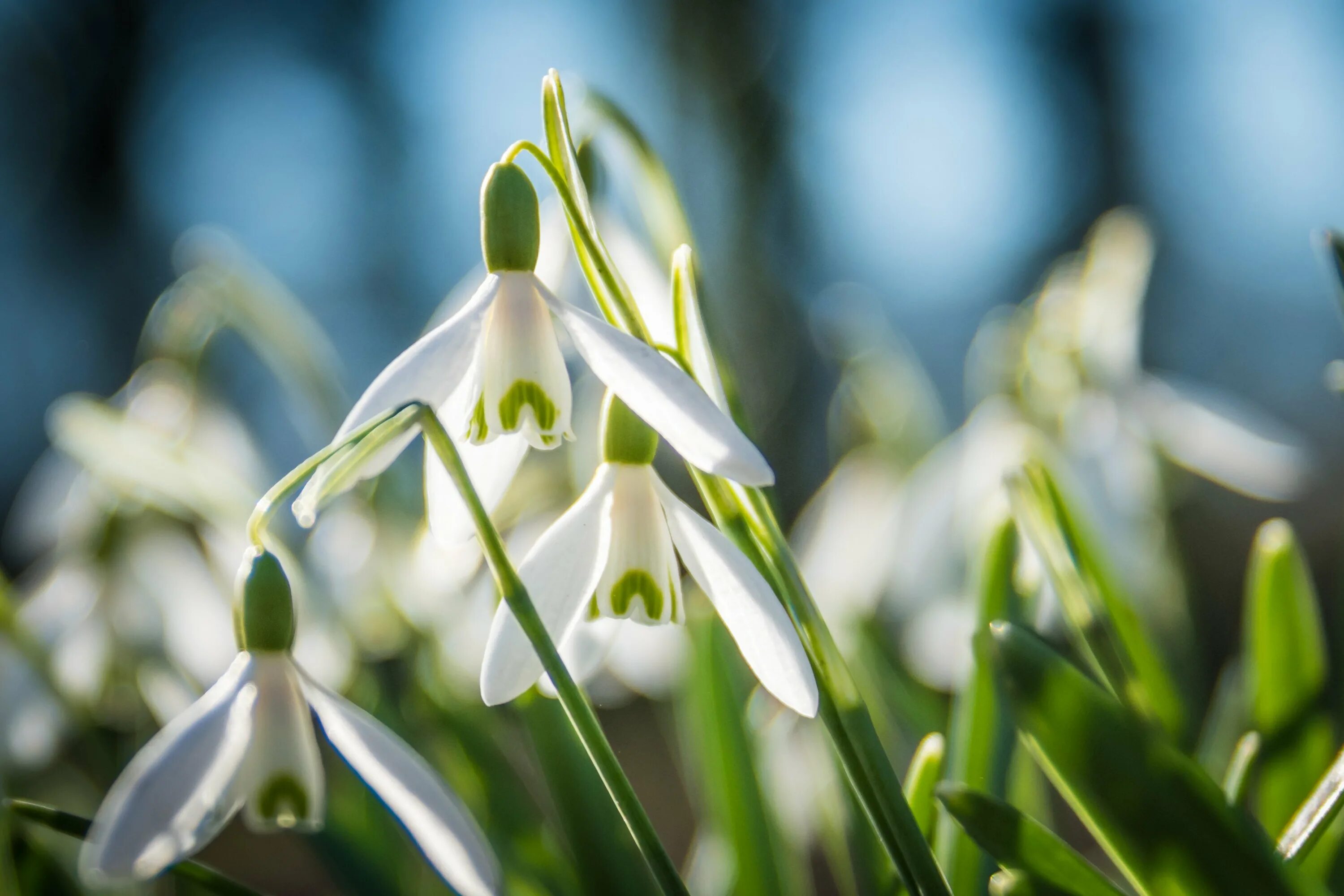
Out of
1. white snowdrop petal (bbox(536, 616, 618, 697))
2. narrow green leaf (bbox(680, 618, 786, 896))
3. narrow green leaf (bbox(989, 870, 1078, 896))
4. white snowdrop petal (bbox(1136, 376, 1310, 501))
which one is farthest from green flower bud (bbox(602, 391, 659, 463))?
white snowdrop petal (bbox(1136, 376, 1310, 501))

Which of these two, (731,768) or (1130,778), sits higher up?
(1130,778)

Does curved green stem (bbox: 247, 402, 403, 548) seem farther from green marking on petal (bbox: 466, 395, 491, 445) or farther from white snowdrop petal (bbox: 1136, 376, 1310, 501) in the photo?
white snowdrop petal (bbox: 1136, 376, 1310, 501)

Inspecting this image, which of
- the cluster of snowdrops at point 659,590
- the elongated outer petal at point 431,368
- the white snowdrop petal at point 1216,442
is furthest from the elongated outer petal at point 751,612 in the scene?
the white snowdrop petal at point 1216,442

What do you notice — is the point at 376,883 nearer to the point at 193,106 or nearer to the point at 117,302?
the point at 117,302

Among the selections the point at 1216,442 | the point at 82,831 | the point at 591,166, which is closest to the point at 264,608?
the point at 82,831

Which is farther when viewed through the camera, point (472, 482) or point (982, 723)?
point (982, 723)

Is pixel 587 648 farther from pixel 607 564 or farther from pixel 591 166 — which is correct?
pixel 591 166

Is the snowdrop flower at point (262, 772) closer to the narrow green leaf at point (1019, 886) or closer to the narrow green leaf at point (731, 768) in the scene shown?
the narrow green leaf at point (1019, 886)
